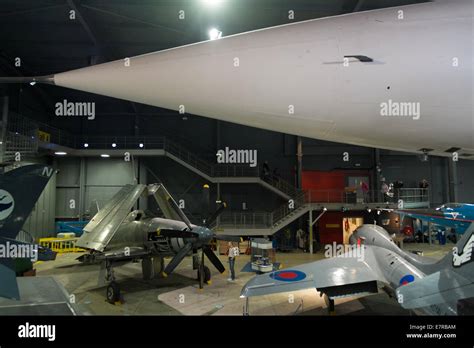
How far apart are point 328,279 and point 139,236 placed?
420 cm

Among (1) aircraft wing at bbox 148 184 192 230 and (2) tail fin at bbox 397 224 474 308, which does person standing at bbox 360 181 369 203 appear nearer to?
(1) aircraft wing at bbox 148 184 192 230

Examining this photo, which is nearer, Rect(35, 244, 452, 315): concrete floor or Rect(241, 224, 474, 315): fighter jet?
Rect(241, 224, 474, 315): fighter jet

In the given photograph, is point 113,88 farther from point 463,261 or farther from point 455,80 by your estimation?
point 463,261

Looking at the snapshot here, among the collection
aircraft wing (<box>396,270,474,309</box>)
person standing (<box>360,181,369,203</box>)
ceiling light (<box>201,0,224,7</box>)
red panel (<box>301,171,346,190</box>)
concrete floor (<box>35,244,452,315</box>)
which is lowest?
concrete floor (<box>35,244,452,315</box>)

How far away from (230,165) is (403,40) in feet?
33.7

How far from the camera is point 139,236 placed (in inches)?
241

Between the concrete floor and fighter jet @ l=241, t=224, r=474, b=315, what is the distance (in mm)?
653

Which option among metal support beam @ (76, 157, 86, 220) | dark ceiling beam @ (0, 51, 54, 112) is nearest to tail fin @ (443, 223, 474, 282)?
metal support beam @ (76, 157, 86, 220)

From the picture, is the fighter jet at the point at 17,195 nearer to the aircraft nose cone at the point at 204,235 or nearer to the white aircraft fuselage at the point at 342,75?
the white aircraft fuselage at the point at 342,75

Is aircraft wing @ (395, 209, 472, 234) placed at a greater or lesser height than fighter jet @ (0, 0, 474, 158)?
lesser

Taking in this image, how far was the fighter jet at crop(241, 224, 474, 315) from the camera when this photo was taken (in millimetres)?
2172

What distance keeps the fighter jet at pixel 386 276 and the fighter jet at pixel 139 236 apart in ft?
6.86

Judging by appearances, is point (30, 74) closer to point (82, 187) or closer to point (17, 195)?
point (82, 187)

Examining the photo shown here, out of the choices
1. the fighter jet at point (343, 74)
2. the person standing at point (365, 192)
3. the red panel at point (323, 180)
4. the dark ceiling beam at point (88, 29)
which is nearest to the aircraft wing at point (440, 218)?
the person standing at point (365, 192)
